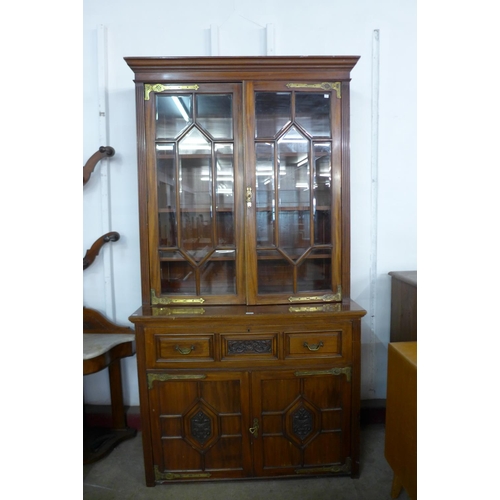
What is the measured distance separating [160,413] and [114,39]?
6.31ft

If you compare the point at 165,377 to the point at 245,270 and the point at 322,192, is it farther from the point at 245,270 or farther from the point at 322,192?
the point at 322,192

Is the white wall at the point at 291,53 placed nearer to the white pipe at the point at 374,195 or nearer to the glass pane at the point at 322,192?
the white pipe at the point at 374,195

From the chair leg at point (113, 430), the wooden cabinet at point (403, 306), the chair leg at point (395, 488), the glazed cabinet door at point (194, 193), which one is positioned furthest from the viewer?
the chair leg at point (113, 430)

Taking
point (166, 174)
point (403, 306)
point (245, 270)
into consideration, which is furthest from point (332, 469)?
point (166, 174)

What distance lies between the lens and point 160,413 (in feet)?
4.45

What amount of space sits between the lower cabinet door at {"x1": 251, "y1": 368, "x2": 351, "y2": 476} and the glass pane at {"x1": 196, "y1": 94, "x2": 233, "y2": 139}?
111cm

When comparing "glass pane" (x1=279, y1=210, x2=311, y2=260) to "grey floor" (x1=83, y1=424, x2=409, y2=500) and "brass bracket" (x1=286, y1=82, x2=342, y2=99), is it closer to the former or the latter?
"brass bracket" (x1=286, y1=82, x2=342, y2=99)

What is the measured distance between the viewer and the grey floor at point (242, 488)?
4.38 ft

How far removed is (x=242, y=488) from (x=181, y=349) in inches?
27.1

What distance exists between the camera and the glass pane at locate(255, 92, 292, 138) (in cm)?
140

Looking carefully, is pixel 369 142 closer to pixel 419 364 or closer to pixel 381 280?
pixel 381 280

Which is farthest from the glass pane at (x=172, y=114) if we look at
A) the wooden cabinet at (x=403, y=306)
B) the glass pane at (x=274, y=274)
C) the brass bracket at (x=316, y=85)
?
the wooden cabinet at (x=403, y=306)

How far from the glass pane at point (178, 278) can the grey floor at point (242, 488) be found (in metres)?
0.88
